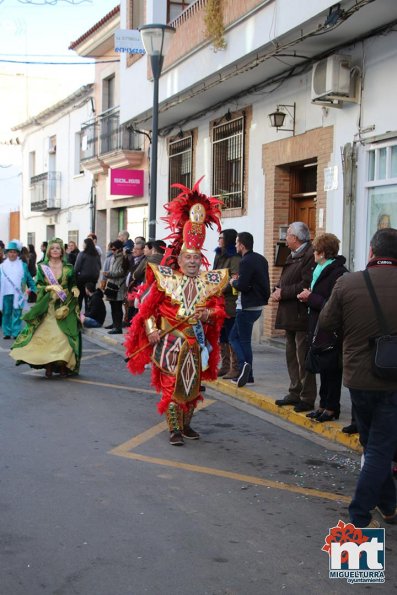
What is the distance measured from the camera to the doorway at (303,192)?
13711mm

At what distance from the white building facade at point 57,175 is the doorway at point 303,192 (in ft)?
41.8

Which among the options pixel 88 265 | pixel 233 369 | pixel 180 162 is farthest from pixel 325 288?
pixel 180 162

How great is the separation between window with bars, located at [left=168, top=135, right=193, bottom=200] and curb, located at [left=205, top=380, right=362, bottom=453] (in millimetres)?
8645

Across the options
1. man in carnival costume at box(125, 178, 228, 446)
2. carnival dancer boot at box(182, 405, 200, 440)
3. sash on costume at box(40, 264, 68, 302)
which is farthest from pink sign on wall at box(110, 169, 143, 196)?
carnival dancer boot at box(182, 405, 200, 440)

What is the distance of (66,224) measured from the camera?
29.2 metres

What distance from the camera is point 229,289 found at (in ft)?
33.9

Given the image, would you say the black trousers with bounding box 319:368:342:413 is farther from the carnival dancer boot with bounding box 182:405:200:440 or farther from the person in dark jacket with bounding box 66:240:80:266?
the person in dark jacket with bounding box 66:240:80:266

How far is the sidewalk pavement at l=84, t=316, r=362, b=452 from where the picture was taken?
7564 mm

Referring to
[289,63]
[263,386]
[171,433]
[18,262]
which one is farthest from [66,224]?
[171,433]

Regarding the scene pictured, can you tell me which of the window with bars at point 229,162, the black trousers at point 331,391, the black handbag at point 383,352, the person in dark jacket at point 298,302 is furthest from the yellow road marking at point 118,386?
the window with bars at point 229,162

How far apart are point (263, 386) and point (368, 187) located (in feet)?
11.0

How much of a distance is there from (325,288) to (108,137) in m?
16.5

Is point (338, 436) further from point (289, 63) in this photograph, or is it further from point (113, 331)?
point (113, 331)

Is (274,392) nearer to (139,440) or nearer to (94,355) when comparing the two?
(139,440)
